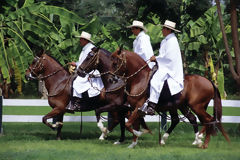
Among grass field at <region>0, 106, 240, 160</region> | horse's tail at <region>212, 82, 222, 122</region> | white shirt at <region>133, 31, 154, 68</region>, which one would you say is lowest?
grass field at <region>0, 106, 240, 160</region>

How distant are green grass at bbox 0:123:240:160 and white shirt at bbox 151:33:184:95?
51.8 inches

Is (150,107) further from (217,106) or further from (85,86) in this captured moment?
(85,86)

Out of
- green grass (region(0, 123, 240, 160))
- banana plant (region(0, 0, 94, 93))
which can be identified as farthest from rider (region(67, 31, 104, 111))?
banana plant (region(0, 0, 94, 93))

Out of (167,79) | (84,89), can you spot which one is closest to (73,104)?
(84,89)

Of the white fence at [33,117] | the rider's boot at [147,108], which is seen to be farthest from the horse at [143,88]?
the white fence at [33,117]

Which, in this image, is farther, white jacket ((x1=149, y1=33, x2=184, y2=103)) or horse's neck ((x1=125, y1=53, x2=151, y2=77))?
horse's neck ((x1=125, y1=53, x2=151, y2=77))

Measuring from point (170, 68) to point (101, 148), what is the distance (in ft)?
7.19

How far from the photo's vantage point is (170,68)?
34.8 feet

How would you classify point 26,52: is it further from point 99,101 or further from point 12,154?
point 12,154

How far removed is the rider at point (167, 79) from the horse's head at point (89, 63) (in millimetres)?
1398

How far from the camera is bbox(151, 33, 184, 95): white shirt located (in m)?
10.5

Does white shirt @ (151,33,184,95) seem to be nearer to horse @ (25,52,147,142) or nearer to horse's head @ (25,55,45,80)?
horse @ (25,52,147,142)

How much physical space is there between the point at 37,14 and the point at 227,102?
25.4 feet

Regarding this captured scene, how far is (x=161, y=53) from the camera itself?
1080 cm
